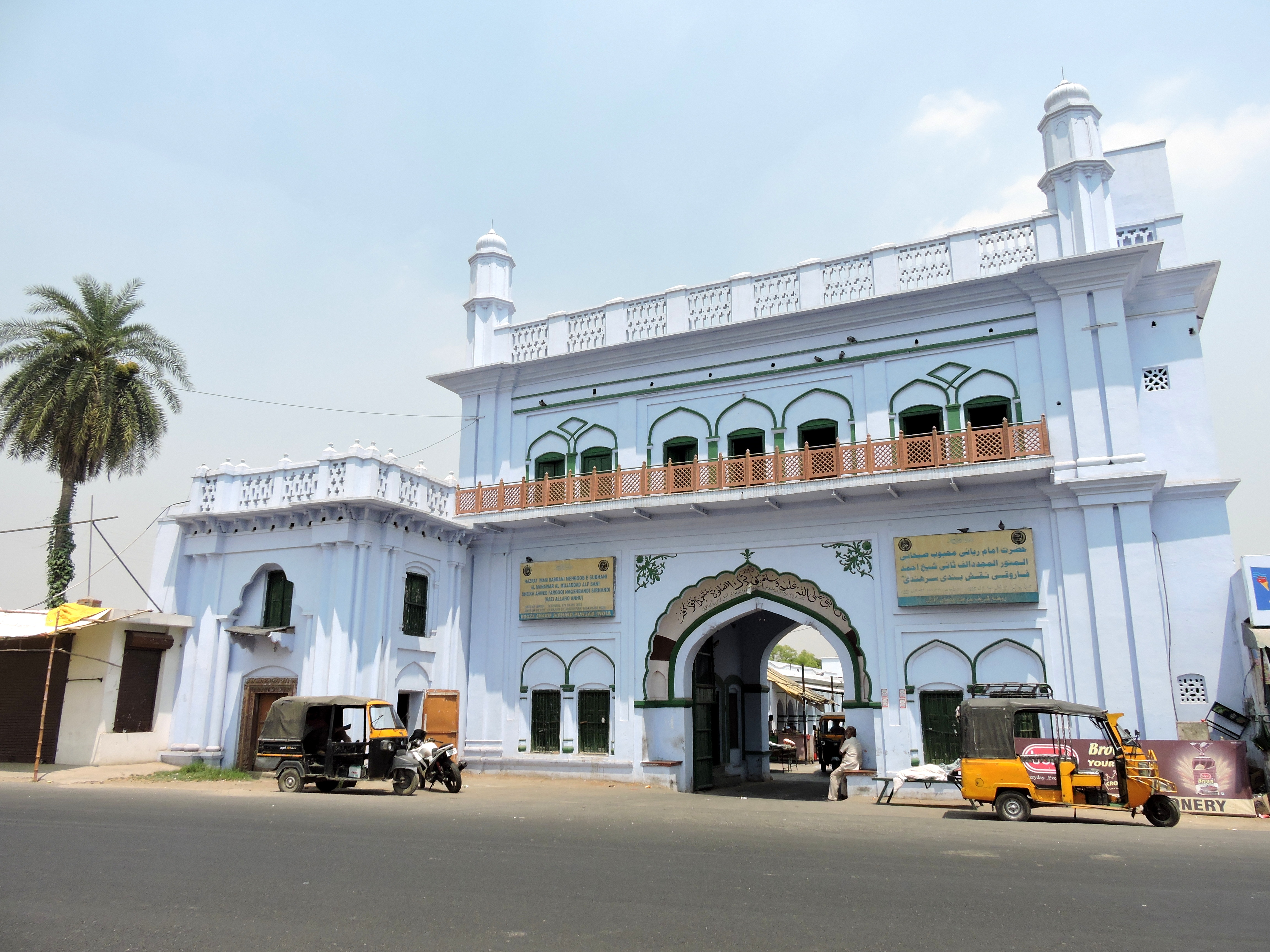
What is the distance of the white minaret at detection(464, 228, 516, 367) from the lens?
69.2ft

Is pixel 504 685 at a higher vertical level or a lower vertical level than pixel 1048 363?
lower

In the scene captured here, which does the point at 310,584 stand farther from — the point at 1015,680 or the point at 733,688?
the point at 1015,680

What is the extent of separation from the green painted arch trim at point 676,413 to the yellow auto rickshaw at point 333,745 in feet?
24.7

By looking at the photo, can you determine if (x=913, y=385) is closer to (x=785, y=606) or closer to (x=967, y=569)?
(x=967, y=569)

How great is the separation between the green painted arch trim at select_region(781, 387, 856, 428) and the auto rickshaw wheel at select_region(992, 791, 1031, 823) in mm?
7476

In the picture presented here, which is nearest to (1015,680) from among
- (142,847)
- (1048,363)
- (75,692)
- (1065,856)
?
(1048,363)

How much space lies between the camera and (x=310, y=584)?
18.3 m

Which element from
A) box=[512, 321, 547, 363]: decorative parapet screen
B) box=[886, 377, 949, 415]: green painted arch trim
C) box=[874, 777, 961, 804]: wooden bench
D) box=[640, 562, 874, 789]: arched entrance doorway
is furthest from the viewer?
box=[512, 321, 547, 363]: decorative parapet screen

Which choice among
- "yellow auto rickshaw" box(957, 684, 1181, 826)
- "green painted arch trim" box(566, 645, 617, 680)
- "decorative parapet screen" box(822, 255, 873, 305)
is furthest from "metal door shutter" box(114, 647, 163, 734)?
"yellow auto rickshaw" box(957, 684, 1181, 826)

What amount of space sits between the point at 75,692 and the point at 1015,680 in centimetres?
1787

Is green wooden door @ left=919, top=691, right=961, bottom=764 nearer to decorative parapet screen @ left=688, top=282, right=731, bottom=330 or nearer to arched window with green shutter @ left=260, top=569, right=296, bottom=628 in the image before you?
decorative parapet screen @ left=688, top=282, right=731, bottom=330

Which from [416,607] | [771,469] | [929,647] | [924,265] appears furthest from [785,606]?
[416,607]

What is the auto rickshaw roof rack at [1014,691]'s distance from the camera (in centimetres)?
1340

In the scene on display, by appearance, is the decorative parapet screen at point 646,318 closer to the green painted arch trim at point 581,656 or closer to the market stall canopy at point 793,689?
the green painted arch trim at point 581,656
